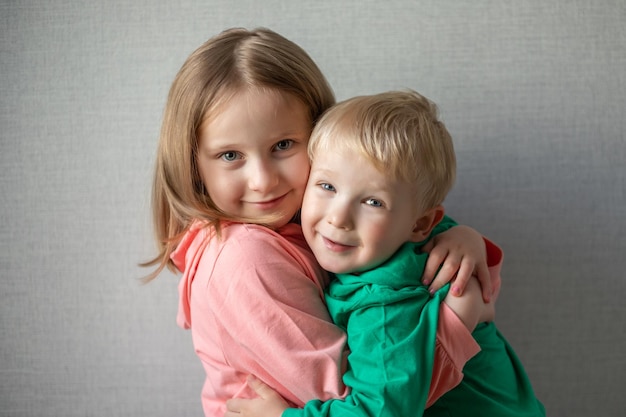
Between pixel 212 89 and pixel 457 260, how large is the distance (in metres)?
0.51

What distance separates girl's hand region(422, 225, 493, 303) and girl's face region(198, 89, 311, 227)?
10.3 inches

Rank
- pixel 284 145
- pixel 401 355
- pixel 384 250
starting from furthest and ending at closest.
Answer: pixel 284 145 < pixel 384 250 < pixel 401 355

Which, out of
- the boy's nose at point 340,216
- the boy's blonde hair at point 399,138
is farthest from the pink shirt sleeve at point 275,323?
the boy's blonde hair at point 399,138

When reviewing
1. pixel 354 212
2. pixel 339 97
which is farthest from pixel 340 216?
pixel 339 97

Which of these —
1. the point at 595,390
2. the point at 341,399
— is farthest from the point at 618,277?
the point at 341,399

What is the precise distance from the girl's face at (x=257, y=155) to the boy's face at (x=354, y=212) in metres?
0.08

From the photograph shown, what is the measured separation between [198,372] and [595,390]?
0.95 m

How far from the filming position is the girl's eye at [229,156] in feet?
3.66

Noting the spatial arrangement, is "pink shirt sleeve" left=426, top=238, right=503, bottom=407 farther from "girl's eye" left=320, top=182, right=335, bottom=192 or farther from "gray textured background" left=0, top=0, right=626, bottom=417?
"gray textured background" left=0, top=0, right=626, bottom=417

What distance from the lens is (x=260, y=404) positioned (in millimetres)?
1043

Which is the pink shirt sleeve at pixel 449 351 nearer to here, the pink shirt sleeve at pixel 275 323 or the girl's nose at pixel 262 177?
the pink shirt sleeve at pixel 275 323

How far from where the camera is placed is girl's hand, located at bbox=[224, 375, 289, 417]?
1.03 metres

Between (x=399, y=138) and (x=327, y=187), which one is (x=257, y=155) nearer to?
(x=327, y=187)

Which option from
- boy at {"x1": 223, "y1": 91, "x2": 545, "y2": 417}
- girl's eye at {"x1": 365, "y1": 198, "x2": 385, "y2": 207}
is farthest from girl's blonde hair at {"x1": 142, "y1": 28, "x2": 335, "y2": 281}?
girl's eye at {"x1": 365, "y1": 198, "x2": 385, "y2": 207}
